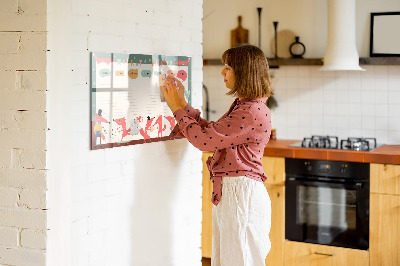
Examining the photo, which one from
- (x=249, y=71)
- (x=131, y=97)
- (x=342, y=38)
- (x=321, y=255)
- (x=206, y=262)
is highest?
(x=342, y=38)

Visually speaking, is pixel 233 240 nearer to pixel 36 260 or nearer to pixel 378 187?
pixel 36 260

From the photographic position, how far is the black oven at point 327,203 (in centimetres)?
413

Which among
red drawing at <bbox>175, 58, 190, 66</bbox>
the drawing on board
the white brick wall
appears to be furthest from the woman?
the white brick wall

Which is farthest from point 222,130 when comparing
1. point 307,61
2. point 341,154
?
point 307,61

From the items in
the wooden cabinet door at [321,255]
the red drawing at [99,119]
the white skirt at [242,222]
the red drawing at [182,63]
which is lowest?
the wooden cabinet door at [321,255]

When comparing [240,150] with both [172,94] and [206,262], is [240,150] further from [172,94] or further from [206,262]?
[206,262]

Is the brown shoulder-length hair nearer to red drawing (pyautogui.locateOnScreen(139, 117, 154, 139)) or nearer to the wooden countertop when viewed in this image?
red drawing (pyautogui.locateOnScreen(139, 117, 154, 139))

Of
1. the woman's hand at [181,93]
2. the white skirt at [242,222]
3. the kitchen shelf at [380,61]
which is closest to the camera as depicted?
the white skirt at [242,222]

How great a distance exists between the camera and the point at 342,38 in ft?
14.8

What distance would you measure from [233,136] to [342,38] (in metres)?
2.19


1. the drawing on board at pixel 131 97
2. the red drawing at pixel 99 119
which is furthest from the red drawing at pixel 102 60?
the red drawing at pixel 99 119

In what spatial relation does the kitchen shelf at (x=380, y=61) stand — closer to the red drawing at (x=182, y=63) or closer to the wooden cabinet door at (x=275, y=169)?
the wooden cabinet door at (x=275, y=169)

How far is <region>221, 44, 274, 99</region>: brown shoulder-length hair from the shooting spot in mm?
2709

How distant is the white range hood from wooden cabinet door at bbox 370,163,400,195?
2.70ft
